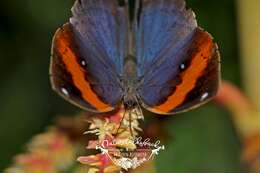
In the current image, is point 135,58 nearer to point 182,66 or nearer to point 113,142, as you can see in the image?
point 182,66

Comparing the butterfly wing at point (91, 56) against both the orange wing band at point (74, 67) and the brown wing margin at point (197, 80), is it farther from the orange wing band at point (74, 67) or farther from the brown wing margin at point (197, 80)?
the brown wing margin at point (197, 80)

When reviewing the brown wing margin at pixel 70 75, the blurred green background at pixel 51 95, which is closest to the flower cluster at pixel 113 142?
the brown wing margin at pixel 70 75

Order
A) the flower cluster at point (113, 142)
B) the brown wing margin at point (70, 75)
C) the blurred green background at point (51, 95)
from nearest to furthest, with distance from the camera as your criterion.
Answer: the flower cluster at point (113, 142) < the brown wing margin at point (70, 75) < the blurred green background at point (51, 95)

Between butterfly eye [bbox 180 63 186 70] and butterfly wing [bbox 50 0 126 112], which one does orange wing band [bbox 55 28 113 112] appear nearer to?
butterfly wing [bbox 50 0 126 112]

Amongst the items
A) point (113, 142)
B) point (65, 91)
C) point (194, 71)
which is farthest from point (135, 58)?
point (113, 142)

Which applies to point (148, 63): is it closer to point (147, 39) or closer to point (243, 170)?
point (147, 39)

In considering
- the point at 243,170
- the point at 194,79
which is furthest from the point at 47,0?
the point at 194,79

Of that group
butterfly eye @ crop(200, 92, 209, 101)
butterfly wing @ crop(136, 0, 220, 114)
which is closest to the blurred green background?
butterfly wing @ crop(136, 0, 220, 114)
